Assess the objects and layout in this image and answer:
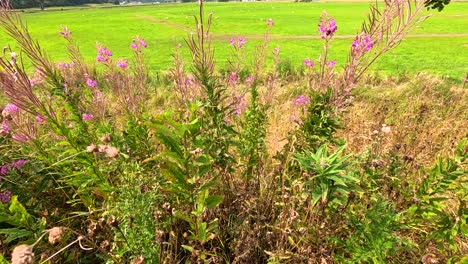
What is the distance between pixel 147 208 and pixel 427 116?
4072 mm

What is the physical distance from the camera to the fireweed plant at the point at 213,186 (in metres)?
1.49

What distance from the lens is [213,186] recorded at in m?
1.93

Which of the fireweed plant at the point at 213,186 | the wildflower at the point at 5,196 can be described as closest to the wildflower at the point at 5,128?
the fireweed plant at the point at 213,186

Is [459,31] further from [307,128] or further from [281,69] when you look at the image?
[307,128]

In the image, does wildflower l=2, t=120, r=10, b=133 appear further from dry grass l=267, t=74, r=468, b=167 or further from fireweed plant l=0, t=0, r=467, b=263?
dry grass l=267, t=74, r=468, b=167

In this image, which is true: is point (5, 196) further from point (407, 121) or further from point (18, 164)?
point (407, 121)

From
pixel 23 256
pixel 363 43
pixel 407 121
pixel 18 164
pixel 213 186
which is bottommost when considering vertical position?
pixel 407 121

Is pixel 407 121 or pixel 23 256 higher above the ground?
pixel 23 256

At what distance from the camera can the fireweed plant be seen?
1.49m

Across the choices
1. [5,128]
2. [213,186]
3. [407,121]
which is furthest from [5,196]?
[407,121]

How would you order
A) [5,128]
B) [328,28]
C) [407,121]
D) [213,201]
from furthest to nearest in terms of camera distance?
[407,121], [328,28], [5,128], [213,201]

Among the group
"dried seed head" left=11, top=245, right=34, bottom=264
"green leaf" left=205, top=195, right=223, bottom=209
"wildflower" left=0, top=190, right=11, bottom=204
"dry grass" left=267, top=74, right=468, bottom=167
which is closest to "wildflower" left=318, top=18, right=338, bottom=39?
"dry grass" left=267, top=74, right=468, bottom=167

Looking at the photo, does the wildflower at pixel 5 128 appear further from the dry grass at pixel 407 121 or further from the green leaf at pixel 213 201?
the dry grass at pixel 407 121

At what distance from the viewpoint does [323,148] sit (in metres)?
1.61
